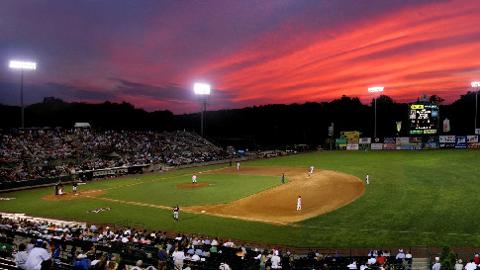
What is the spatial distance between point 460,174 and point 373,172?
9.26m

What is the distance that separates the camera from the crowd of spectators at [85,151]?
166 feet

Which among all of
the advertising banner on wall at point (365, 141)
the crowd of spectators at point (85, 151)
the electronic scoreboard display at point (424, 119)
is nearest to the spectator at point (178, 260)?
the crowd of spectators at point (85, 151)

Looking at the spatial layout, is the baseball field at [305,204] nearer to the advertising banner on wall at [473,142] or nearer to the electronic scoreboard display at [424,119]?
the electronic scoreboard display at [424,119]

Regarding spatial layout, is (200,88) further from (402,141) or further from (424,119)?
(424,119)

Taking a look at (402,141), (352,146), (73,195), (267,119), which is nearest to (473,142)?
(402,141)

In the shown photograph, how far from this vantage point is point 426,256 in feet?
69.4

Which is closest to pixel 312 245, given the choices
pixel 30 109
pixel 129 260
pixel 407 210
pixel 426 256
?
pixel 426 256

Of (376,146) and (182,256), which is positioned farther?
(376,146)

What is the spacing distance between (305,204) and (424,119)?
32.2 metres

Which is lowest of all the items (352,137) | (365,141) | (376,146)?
(376,146)

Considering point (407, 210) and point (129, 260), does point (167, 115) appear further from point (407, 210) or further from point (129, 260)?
point (129, 260)

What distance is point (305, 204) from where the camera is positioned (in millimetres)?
34781

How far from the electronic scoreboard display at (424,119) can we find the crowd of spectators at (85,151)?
32544mm

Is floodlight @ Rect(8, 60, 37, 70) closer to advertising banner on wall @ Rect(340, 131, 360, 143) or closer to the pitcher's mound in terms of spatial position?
the pitcher's mound
